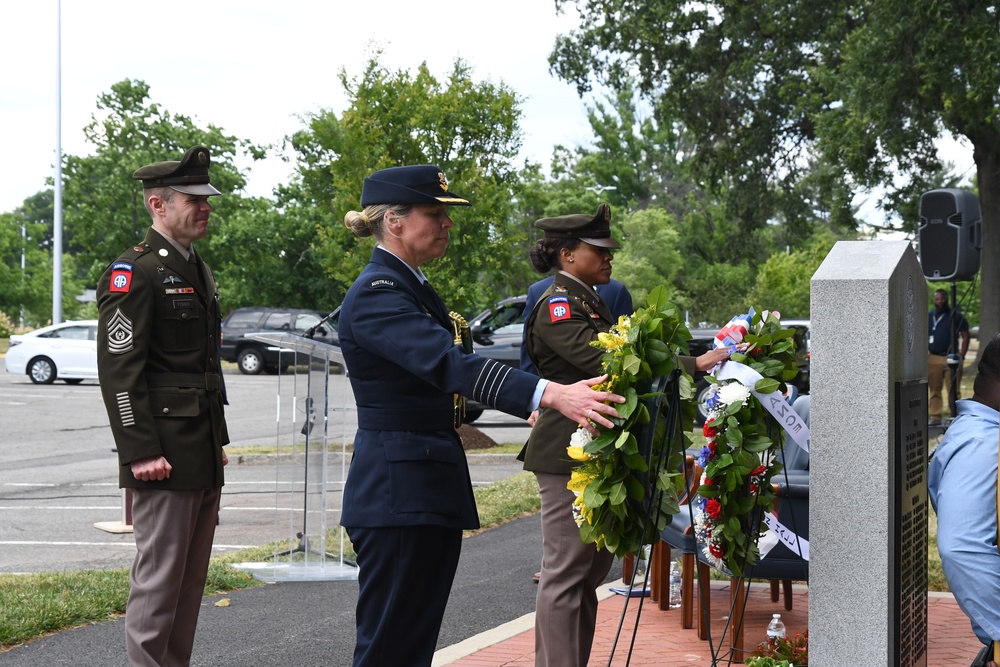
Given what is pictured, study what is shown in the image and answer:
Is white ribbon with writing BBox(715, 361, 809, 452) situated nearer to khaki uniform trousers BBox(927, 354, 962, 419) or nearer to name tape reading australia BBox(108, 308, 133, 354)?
name tape reading australia BBox(108, 308, 133, 354)

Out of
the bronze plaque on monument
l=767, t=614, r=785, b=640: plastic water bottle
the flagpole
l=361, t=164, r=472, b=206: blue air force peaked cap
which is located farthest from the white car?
the bronze plaque on monument

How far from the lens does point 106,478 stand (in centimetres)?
1306

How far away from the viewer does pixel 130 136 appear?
4181 centimetres

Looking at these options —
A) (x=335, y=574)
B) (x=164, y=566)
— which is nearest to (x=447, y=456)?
(x=164, y=566)

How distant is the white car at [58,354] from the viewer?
27.1 m

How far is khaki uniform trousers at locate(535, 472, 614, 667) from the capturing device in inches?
186

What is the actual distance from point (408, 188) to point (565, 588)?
180cm

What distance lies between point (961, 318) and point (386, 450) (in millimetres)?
17044

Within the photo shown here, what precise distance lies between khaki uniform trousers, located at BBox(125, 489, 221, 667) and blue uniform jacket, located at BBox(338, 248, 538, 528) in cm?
116

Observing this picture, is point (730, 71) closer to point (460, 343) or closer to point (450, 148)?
point (450, 148)

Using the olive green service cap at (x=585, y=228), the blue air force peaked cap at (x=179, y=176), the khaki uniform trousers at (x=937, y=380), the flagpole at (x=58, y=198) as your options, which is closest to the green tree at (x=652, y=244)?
the flagpole at (x=58, y=198)

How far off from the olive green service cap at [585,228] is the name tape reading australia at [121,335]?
1.71 meters

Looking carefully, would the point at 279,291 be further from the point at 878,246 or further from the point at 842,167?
the point at 878,246

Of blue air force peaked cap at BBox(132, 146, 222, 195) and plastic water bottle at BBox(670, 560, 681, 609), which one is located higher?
blue air force peaked cap at BBox(132, 146, 222, 195)
